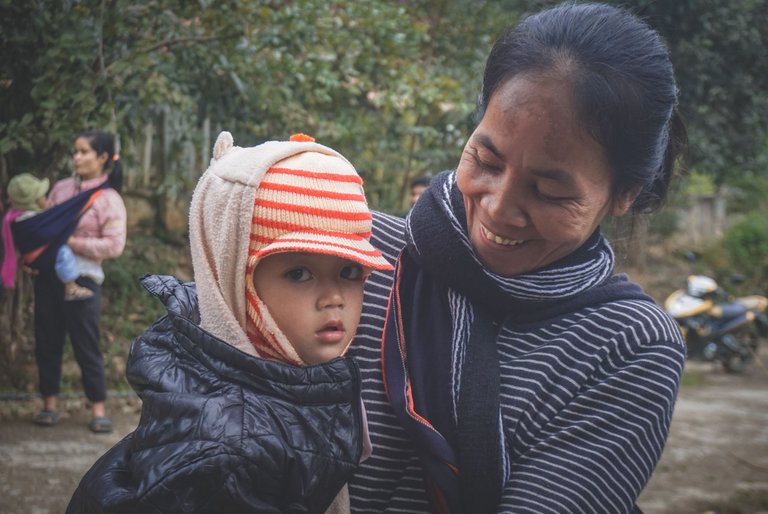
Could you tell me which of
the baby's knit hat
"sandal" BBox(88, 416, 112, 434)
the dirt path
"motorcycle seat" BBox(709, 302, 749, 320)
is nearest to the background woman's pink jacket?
the baby's knit hat

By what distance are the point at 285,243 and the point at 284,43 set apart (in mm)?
5405

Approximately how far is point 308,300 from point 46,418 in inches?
200

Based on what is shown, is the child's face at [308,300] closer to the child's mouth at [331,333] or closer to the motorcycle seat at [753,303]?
the child's mouth at [331,333]

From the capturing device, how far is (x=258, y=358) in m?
1.54

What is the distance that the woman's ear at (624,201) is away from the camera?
1.79 m

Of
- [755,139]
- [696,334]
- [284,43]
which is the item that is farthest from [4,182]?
[696,334]

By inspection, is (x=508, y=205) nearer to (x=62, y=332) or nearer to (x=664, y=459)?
(x=62, y=332)

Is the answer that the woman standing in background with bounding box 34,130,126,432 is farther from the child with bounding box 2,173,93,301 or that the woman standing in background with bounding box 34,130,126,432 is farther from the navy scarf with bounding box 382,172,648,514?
the navy scarf with bounding box 382,172,648,514

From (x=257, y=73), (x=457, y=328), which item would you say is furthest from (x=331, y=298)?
(x=257, y=73)

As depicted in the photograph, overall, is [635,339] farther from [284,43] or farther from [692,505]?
[284,43]

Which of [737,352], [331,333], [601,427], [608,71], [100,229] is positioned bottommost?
[737,352]

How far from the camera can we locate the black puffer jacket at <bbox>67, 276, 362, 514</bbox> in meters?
1.42

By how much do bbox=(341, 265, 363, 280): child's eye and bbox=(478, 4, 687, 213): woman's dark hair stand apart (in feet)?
1.43

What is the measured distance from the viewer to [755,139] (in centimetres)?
815
